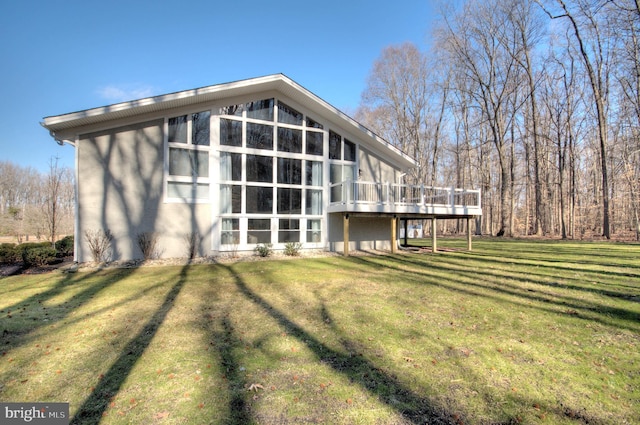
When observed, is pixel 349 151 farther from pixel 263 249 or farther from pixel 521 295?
pixel 521 295

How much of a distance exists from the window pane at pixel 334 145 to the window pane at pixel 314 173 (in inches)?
30.4

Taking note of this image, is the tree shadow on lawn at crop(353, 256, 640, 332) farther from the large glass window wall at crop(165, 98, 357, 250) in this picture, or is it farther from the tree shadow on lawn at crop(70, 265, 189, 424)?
the tree shadow on lawn at crop(70, 265, 189, 424)

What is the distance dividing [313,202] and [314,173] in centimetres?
124

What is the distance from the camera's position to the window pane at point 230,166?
11.3m

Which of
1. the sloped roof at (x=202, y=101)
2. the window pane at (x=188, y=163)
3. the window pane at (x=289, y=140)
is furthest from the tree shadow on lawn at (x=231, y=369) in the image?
the window pane at (x=289, y=140)

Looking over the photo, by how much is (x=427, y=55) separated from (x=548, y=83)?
9863 mm

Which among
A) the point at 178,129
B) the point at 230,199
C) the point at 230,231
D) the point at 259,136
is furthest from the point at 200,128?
the point at 230,231

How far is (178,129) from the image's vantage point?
1083 centimetres

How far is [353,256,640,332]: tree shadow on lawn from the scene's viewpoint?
4.70m

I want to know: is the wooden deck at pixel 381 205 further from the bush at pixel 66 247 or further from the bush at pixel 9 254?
the bush at pixel 9 254

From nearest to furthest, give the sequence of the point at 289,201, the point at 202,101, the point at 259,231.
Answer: the point at 202,101
the point at 259,231
the point at 289,201

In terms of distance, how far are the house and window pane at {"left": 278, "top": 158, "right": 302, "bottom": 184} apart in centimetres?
4

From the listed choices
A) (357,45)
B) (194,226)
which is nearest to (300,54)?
(357,45)

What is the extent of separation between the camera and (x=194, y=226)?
10.8 m
